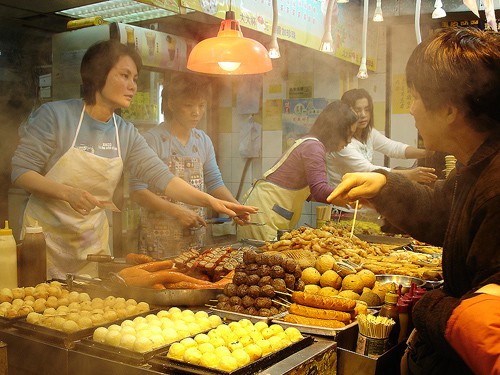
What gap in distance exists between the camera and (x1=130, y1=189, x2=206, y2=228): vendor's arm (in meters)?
3.73

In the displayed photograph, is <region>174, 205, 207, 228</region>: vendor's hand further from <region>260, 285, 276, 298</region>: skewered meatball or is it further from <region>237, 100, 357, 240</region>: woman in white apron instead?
<region>260, 285, 276, 298</region>: skewered meatball

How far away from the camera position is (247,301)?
228 cm

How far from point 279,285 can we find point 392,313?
52 cm

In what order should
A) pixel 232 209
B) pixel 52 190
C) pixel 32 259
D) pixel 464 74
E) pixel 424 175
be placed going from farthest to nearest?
pixel 424 175
pixel 232 209
pixel 52 190
pixel 32 259
pixel 464 74

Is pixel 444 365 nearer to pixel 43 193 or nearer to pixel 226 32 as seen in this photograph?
pixel 226 32

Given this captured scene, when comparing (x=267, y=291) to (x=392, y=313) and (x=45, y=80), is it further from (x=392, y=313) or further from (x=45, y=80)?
(x=45, y=80)

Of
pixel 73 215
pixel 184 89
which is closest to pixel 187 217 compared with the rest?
pixel 73 215

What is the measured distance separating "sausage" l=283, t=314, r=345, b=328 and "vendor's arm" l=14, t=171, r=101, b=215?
4.18 ft

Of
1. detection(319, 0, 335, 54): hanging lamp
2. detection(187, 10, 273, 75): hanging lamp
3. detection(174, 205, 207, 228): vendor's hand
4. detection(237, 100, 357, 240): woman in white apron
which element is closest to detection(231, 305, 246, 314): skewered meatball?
detection(187, 10, 273, 75): hanging lamp

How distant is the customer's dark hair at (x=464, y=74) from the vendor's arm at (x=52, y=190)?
1873 mm

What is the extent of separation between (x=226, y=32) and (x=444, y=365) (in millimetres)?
1992

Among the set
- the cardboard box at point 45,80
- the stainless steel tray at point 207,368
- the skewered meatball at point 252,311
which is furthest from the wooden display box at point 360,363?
the cardboard box at point 45,80

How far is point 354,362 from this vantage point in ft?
6.54

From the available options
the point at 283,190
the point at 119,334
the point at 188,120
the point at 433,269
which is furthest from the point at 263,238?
the point at 119,334
